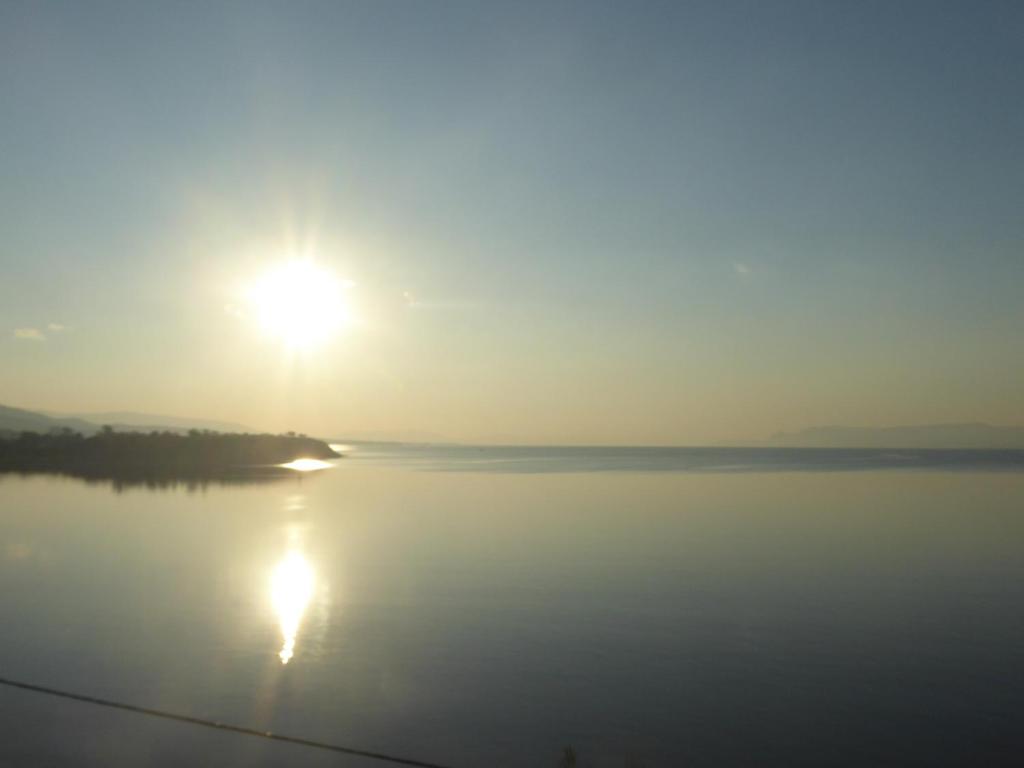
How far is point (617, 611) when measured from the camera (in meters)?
21.0

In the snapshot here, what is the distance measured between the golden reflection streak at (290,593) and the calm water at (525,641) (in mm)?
137

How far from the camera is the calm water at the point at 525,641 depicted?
12539 millimetres

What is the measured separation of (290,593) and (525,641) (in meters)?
9.28

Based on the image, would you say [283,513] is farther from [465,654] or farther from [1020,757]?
[1020,757]

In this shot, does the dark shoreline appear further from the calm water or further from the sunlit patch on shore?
the calm water

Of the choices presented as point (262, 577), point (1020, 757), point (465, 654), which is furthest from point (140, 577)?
point (1020, 757)

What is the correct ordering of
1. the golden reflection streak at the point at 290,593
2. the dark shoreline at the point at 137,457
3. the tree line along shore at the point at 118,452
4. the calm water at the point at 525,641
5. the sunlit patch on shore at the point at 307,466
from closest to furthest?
the calm water at the point at 525,641
the golden reflection streak at the point at 290,593
the dark shoreline at the point at 137,457
the tree line along shore at the point at 118,452
the sunlit patch on shore at the point at 307,466

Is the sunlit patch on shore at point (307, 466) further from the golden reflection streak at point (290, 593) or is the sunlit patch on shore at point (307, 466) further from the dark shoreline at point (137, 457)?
the golden reflection streak at point (290, 593)

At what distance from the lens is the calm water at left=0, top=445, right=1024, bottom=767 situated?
12.5 meters

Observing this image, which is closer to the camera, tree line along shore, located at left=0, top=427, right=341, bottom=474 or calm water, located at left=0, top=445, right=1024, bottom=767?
calm water, located at left=0, top=445, right=1024, bottom=767

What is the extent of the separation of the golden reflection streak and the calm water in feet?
0.45

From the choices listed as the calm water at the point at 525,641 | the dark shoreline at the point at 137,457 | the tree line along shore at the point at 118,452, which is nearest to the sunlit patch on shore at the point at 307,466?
the dark shoreline at the point at 137,457

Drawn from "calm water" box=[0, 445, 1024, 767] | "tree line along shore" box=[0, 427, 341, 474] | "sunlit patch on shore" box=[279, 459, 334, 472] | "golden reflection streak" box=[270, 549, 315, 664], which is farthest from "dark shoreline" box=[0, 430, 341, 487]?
"golden reflection streak" box=[270, 549, 315, 664]

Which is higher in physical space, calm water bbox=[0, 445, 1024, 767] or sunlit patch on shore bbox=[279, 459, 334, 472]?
sunlit patch on shore bbox=[279, 459, 334, 472]
